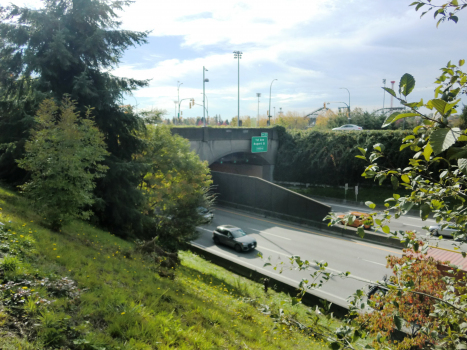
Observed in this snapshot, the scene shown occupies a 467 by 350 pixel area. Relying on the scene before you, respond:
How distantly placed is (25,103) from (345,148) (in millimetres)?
35881

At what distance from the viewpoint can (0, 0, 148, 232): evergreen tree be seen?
1512 centimetres

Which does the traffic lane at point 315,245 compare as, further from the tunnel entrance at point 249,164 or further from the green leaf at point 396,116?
the tunnel entrance at point 249,164

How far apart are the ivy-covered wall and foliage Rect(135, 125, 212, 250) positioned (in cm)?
2341

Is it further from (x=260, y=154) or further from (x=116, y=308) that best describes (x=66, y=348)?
(x=260, y=154)

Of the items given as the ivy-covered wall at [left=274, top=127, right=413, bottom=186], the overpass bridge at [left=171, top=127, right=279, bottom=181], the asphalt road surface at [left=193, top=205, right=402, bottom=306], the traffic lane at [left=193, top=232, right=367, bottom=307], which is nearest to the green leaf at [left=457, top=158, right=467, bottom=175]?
the traffic lane at [left=193, top=232, right=367, bottom=307]

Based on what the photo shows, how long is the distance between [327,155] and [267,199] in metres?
14.6

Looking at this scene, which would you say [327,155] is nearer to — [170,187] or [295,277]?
[295,277]

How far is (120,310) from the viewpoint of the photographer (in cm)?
611

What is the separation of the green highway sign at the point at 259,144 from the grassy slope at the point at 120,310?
3165 cm

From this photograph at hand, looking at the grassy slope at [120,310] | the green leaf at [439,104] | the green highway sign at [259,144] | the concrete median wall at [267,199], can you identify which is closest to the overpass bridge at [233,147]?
the green highway sign at [259,144]

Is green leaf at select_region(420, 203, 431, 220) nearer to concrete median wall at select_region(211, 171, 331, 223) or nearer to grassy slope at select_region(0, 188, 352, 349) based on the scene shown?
grassy slope at select_region(0, 188, 352, 349)

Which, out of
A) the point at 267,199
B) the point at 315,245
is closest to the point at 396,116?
the point at 315,245

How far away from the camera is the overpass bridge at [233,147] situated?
3462 centimetres

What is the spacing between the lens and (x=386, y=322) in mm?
5508
